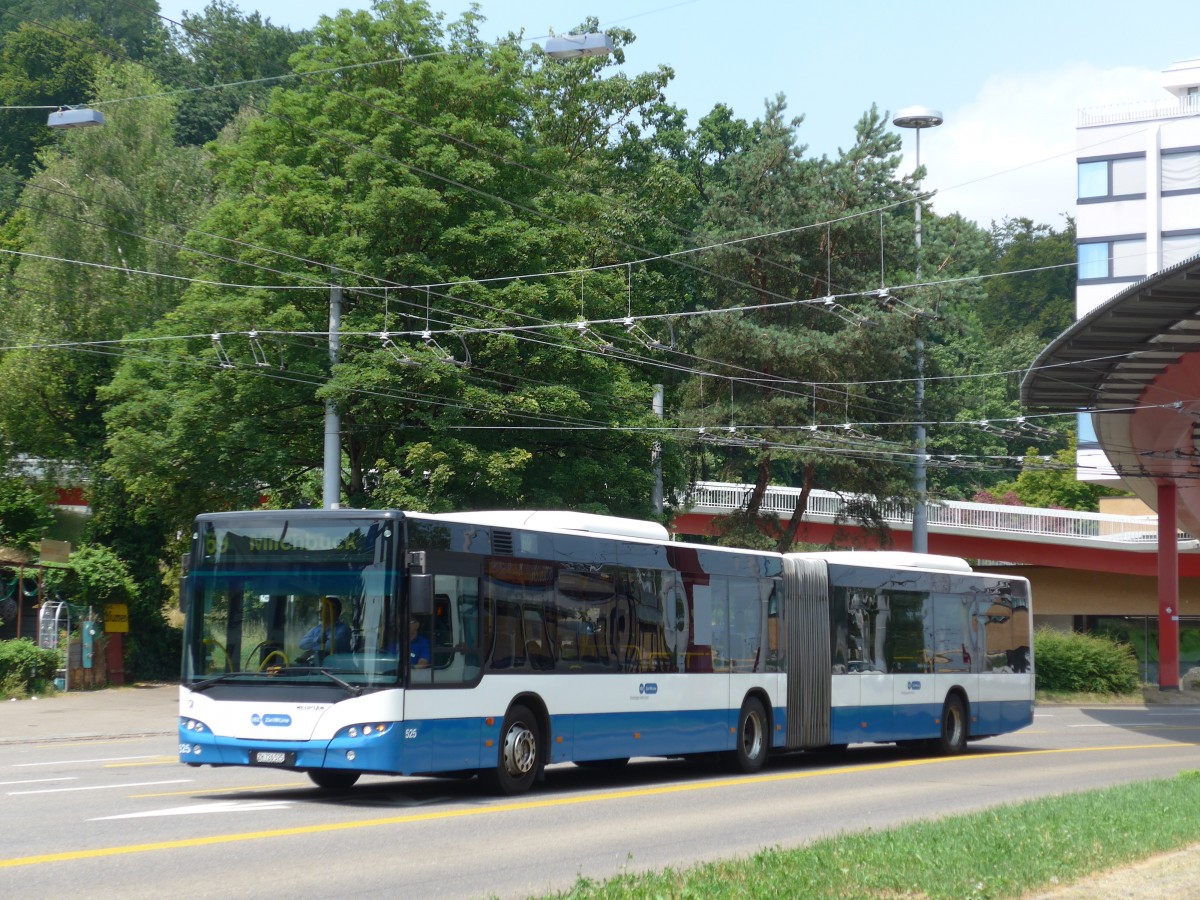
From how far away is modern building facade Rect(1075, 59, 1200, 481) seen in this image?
71500 millimetres

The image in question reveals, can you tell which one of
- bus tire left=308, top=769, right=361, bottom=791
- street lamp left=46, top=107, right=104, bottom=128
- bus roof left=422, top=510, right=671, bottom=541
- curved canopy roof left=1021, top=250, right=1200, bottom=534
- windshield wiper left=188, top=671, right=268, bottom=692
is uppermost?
street lamp left=46, top=107, right=104, bottom=128

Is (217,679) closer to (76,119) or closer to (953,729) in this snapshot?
(76,119)

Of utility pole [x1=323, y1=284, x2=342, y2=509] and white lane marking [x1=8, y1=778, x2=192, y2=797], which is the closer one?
white lane marking [x1=8, y1=778, x2=192, y2=797]

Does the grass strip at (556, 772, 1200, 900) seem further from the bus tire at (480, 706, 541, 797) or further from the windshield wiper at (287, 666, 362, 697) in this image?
the windshield wiper at (287, 666, 362, 697)

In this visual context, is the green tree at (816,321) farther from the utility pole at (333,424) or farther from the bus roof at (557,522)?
the bus roof at (557,522)

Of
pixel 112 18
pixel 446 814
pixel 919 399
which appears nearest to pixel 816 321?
pixel 919 399

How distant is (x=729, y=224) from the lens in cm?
4472

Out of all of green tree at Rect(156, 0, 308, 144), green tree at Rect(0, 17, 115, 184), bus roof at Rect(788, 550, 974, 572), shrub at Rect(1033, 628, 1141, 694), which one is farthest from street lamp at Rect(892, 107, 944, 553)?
green tree at Rect(0, 17, 115, 184)

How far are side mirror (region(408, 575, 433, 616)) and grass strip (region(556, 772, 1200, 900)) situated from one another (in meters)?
4.50

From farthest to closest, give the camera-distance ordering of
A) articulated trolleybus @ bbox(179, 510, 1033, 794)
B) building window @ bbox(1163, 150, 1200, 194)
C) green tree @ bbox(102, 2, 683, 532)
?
1. building window @ bbox(1163, 150, 1200, 194)
2. green tree @ bbox(102, 2, 683, 532)
3. articulated trolleybus @ bbox(179, 510, 1033, 794)

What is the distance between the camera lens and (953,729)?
25016 millimetres

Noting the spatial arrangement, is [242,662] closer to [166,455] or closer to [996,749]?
[996,749]

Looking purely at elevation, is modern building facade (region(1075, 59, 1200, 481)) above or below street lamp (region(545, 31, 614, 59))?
above

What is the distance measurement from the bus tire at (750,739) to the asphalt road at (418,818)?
323 millimetres
